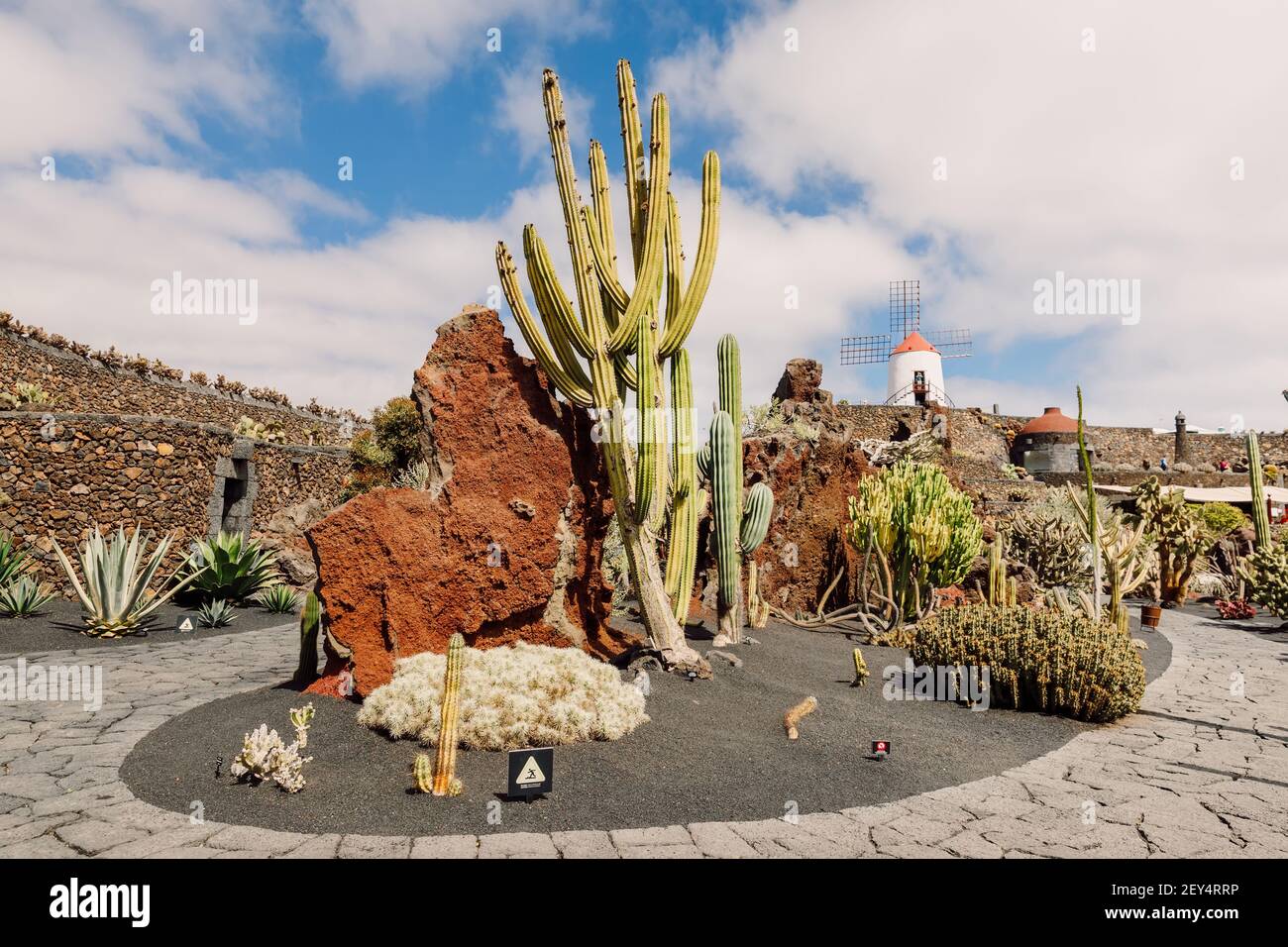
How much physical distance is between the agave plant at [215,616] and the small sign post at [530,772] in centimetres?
792

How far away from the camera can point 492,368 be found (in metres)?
6.30

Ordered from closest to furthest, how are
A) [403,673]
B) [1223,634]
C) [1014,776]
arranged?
[1014,776]
[403,673]
[1223,634]

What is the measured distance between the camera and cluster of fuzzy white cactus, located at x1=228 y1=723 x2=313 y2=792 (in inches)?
152

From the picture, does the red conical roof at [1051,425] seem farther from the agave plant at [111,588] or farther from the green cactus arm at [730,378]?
the agave plant at [111,588]

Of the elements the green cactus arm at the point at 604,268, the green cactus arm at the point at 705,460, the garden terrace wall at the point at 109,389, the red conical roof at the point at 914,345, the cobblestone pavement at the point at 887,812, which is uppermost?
the red conical roof at the point at 914,345

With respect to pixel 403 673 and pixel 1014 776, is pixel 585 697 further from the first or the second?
pixel 1014 776

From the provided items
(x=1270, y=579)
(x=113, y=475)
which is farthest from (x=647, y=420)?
(x=1270, y=579)

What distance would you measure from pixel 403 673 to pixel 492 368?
2.53 metres

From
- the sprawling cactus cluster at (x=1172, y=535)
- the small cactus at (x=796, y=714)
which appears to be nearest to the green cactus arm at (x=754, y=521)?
the small cactus at (x=796, y=714)

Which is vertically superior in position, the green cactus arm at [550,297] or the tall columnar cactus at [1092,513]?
the green cactus arm at [550,297]

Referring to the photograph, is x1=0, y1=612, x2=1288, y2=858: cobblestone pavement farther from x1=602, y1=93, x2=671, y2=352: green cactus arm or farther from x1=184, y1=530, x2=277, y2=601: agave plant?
x1=184, y1=530, x2=277, y2=601: agave plant

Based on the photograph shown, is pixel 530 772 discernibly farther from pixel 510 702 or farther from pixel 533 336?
pixel 533 336

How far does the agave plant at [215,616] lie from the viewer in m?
10.1
